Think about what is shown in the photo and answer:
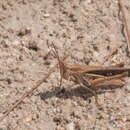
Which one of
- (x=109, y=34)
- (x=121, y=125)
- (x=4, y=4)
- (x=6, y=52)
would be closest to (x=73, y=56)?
(x=109, y=34)

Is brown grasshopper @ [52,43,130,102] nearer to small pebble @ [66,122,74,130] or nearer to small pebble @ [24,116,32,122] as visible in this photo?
small pebble @ [66,122,74,130]

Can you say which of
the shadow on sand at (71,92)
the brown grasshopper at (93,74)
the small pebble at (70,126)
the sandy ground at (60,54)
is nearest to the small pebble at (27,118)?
the sandy ground at (60,54)

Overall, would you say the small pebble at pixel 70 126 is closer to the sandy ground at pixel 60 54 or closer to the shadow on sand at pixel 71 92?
the sandy ground at pixel 60 54

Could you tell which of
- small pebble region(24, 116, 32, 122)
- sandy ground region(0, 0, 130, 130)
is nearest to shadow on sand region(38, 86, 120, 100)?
sandy ground region(0, 0, 130, 130)

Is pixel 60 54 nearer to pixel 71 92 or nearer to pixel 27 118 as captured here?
pixel 71 92

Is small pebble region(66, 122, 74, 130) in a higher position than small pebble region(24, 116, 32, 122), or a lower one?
lower

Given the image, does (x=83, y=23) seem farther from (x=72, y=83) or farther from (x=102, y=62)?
(x=72, y=83)

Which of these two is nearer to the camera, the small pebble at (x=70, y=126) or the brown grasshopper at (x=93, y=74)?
the small pebble at (x=70, y=126)

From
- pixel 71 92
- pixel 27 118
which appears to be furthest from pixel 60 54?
pixel 27 118
